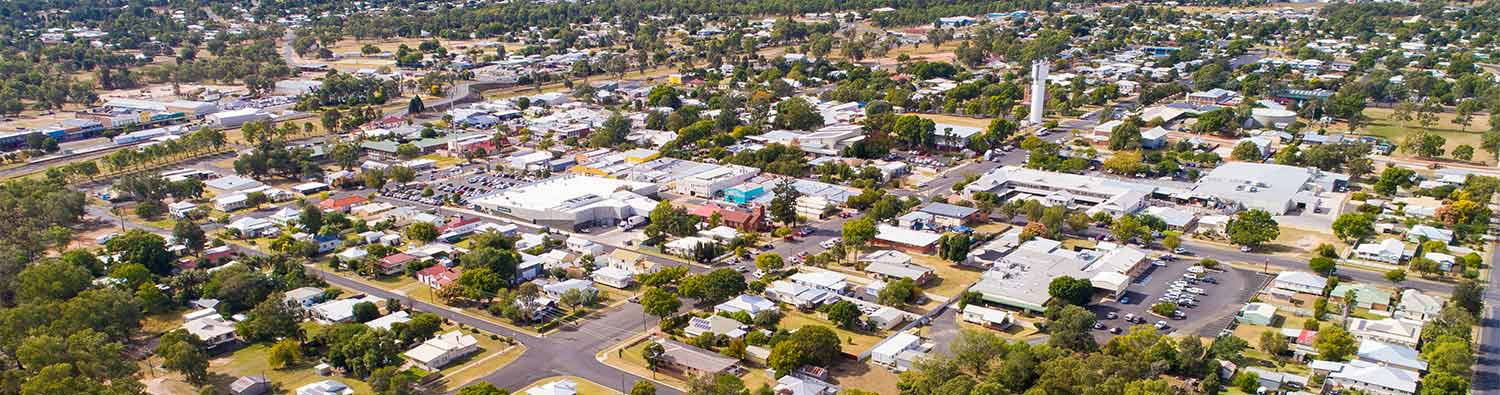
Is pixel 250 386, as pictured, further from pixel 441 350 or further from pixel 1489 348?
pixel 1489 348

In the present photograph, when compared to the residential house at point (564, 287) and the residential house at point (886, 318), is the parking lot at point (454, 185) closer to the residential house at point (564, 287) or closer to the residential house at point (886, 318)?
the residential house at point (564, 287)

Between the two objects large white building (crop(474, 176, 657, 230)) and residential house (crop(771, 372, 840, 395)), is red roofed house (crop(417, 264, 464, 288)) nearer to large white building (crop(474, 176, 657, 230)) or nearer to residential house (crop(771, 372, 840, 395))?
large white building (crop(474, 176, 657, 230))

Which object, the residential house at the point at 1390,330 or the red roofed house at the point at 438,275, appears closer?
the residential house at the point at 1390,330

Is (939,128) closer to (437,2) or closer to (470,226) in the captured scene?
(470,226)

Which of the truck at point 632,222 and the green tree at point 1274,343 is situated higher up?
the green tree at point 1274,343

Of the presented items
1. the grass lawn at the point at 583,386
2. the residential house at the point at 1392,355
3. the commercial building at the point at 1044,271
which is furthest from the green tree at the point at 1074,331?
the grass lawn at the point at 583,386

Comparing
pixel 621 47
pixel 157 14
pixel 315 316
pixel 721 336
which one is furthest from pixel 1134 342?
pixel 157 14
